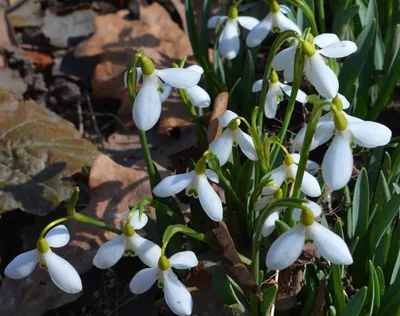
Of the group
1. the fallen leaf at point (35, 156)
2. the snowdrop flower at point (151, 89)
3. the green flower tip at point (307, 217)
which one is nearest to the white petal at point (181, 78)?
the snowdrop flower at point (151, 89)

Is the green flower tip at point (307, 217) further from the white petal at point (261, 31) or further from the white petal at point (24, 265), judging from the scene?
the white petal at point (261, 31)

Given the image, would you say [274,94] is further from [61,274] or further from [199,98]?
[61,274]

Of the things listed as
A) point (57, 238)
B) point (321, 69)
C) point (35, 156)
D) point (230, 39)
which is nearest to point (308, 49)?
point (321, 69)

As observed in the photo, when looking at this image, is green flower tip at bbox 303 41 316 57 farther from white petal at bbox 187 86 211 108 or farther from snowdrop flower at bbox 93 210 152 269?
snowdrop flower at bbox 93 210 152 269

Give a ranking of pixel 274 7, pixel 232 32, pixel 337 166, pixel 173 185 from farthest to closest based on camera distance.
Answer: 1. pixel 232 32
2. pixel 274 7
3. pixel 173 185
4. pixel 337 166

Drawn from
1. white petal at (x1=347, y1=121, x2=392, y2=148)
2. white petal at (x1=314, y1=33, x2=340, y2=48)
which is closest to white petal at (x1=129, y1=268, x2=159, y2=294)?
white petal at (x1=347, y1=121, x2=392, y2=148)
